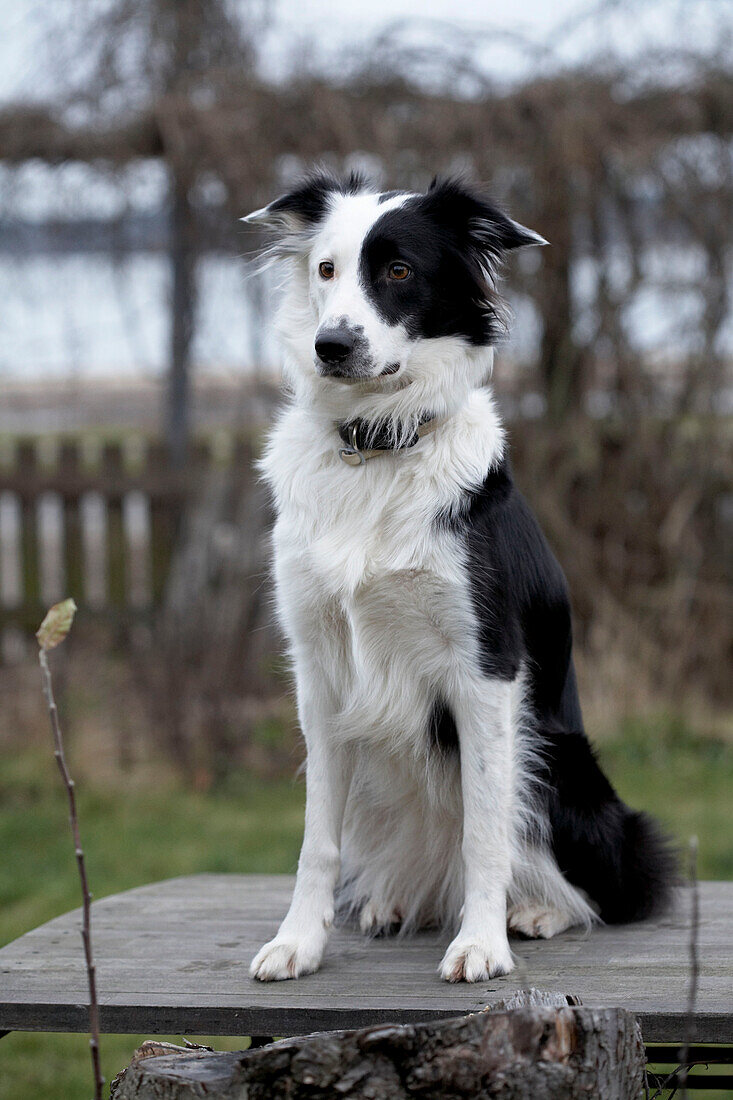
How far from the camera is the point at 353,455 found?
241cm

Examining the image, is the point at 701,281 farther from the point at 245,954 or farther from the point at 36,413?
the point at 245,954

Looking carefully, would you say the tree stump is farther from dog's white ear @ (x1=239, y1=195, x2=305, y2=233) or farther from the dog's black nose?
dog's white ear @ (x1=239, y1=195, x2=305, y2=233)

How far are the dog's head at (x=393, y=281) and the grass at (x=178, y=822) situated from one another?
2.03 metres

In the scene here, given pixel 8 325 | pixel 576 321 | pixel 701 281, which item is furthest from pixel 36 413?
pixel 701 281

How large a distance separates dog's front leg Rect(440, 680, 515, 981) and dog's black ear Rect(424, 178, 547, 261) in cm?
95

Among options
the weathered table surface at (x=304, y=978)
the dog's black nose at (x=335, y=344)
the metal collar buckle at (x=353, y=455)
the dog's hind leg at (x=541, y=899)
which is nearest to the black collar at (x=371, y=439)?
the metal collar buckle at (x=353, y=455)

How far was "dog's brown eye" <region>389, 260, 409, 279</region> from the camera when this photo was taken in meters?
2.41

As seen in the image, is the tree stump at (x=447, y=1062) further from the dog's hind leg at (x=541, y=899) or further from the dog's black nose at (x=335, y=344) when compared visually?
the dog's black nose at (x=335, y=344)

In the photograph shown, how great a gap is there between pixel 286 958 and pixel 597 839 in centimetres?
74

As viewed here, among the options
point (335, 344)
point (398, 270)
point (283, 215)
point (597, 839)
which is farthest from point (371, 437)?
point (597, 839)

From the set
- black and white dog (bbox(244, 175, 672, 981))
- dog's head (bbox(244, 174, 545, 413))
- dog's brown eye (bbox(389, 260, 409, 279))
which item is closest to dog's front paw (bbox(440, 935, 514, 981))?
black and white dog (bbox(244, 175, 672, 981))

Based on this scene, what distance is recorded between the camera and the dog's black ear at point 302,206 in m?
2.68

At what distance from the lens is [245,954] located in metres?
2.41

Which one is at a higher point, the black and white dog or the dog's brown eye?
the dog's brown eye
